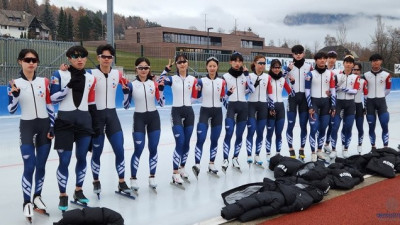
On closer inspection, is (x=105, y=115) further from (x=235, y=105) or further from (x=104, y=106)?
(x=235, y=105)

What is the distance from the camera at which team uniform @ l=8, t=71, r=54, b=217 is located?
168 inches

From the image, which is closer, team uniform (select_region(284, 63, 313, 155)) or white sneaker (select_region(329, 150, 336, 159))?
team uniform (select_region(284, 63, 313, 155))

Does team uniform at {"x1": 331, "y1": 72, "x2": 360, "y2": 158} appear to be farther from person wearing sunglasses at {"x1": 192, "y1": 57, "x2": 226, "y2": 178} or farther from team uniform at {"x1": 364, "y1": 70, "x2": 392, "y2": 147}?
person wearing sunglasses at {"x1": 192, "y1": 57, "x2": 226, "y2": 178}

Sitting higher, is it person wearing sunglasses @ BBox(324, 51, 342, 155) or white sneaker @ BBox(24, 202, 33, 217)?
person wearing sunglasses @ BBox(324, 51, 342, 155)

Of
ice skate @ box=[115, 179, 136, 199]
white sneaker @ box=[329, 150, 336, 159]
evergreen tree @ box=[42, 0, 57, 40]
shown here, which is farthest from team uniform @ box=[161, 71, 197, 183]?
evergreen tree @ box=[42, 0, 57, 40]

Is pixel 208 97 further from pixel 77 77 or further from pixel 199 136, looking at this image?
pixel 77 77

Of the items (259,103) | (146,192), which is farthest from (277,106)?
(146,192)

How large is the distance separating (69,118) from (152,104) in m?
1.24

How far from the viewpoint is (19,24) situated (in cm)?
8438

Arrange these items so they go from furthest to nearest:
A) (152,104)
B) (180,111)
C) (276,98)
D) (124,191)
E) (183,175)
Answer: (276,98)
(183,175)
(180,111)
(152,104)
(124,191)

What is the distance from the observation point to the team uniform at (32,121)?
14.0ft

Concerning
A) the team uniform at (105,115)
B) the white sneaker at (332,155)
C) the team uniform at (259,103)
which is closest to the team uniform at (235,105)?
the team uniform at (259,103)

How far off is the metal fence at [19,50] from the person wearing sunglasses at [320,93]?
40.1 ft

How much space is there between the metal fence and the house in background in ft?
223
